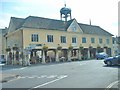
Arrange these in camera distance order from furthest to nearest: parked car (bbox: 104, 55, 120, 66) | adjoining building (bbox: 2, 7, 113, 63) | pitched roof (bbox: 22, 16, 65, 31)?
pitched roof (bbox: 22, 16, 65, 31), adjoining building (bbox: 2, 7, 113, 63), parked car (bbox: 104, 55, 120, 66)

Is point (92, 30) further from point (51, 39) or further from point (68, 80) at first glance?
point (68, 80)

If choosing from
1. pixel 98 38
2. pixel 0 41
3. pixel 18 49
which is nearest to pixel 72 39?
pixel 98 38

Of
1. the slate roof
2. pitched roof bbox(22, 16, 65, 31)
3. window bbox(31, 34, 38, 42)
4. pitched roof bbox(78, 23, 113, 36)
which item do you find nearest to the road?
window bbox(31, 34, 38, 42)

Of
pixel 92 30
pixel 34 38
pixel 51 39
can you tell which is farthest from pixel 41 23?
pixel 92 30

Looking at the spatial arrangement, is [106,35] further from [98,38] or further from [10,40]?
[10,40]

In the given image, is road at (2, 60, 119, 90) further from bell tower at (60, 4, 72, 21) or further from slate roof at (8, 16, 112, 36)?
bell tower at (60, 4, 72, 21)

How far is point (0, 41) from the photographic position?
2616 inches

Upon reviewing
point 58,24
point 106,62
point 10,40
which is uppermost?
point 58,24

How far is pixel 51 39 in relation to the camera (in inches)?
1657

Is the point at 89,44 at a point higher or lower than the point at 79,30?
lower

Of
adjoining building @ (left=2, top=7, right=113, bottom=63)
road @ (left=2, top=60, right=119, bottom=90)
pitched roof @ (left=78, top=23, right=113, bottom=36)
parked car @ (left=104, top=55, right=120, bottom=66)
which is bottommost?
road @ (left=2, top=60, right=119, bottom=90)

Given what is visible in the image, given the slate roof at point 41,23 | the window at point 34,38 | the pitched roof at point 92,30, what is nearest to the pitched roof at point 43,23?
the slate roof at point 41,23

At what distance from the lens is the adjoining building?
39.0 m

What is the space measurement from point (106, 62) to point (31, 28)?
59.4 ft
